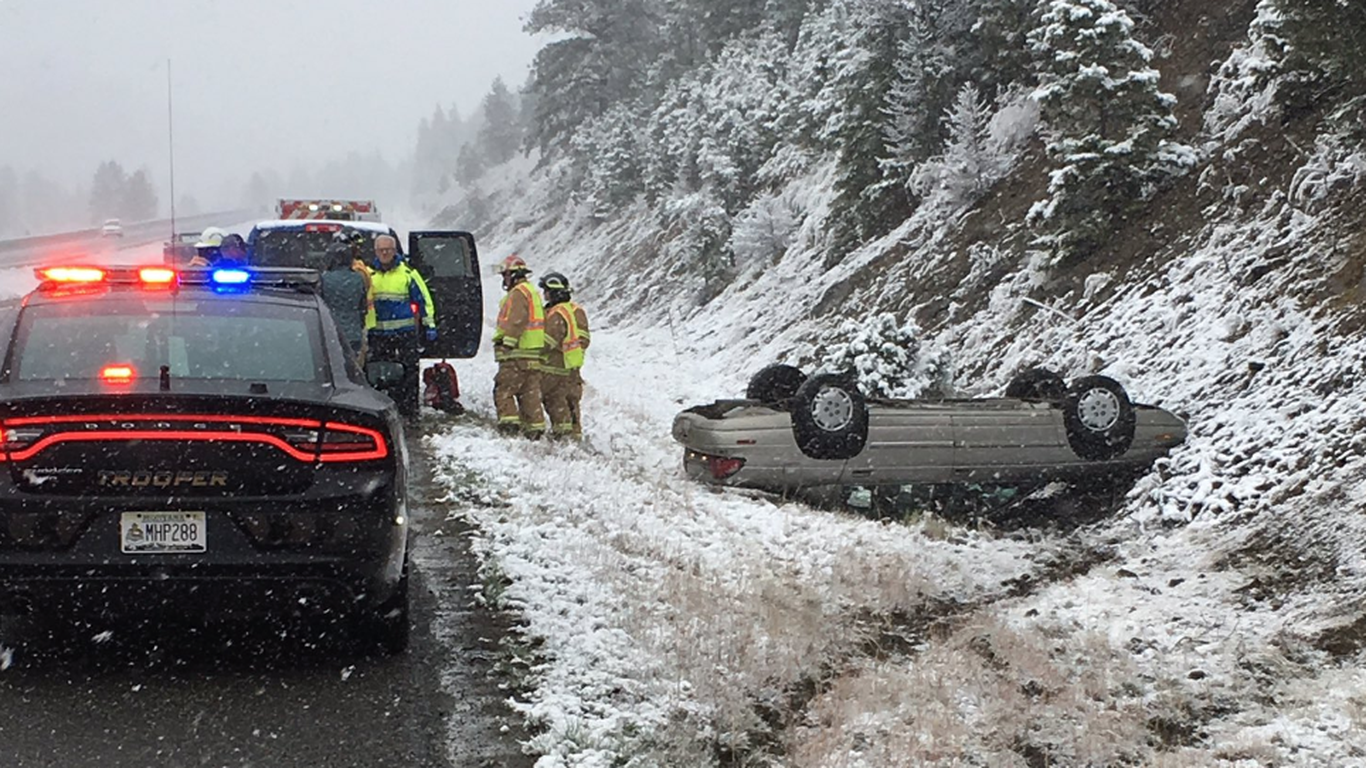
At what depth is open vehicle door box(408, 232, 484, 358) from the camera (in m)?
13.6

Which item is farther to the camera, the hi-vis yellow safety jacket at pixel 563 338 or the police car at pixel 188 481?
the hi-vis yellow safety jacket at pixel 563 338

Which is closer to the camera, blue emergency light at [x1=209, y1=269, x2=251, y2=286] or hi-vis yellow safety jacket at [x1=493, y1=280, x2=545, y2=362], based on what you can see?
blue emergency light at [x1=209, y1=269, x2=251, y2=286]

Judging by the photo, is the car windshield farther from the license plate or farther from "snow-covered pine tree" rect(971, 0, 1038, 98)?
"snow-covered pine tree" rect(971, 0, 1038, 98)

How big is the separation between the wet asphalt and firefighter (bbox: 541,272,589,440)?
622cm

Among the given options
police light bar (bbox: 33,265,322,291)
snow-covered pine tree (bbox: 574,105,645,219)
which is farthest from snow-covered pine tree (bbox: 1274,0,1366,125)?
snow-covered pine tree (bbox: 574,105,645,219)

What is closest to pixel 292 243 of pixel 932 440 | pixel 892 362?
pixel 892 362

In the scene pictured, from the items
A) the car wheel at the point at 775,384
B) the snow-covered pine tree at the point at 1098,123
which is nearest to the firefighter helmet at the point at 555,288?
the car wheel at the point at 775,384

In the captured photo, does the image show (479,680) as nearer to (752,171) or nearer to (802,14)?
(752,171)

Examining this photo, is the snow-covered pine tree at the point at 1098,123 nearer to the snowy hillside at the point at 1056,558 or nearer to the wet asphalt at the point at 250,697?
the snowy hillside at the point at 1056,558

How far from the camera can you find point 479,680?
199 inches

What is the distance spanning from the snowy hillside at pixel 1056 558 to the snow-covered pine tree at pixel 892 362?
546 mm

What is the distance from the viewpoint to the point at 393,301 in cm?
1179

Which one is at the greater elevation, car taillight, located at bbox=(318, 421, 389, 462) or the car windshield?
the car windshield

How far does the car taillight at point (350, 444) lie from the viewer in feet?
15.5
